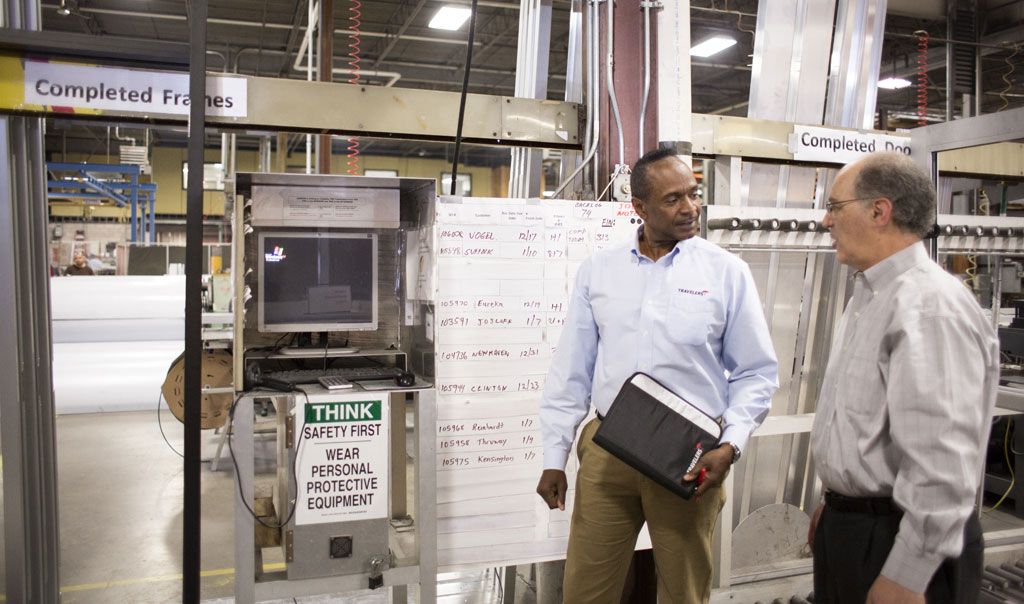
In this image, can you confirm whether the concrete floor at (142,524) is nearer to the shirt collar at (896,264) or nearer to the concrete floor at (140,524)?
the concrete floor at (140,524)

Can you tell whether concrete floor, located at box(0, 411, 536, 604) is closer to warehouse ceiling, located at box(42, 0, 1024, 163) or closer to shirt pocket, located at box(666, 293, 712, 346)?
shirt pocket, located at box(666, 293, 712, 346)

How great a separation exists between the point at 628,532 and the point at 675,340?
539mm

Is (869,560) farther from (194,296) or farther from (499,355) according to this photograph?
(194,296)

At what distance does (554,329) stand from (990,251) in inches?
85.9

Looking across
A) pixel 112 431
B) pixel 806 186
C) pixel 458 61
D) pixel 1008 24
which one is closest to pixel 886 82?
pixel 1008 24

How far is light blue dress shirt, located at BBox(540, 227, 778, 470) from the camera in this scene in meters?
1.93

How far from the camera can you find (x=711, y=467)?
70.4 inches

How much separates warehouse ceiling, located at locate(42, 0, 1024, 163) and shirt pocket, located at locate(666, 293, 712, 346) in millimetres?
6062

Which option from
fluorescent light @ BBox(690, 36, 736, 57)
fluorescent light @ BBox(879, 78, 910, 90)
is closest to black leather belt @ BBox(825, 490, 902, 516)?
fluorescent light @ BBox(690, 36, 736, 57)

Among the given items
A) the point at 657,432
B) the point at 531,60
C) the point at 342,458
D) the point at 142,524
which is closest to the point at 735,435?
the point at 657,432

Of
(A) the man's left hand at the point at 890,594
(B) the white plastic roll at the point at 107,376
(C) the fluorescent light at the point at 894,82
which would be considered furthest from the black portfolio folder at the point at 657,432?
(C) the fluorescent light at the point at 894,82

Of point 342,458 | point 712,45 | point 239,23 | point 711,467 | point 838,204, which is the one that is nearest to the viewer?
point 838,204

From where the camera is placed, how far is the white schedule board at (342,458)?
2.54 meters

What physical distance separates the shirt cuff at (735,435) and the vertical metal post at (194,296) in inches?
53.3
